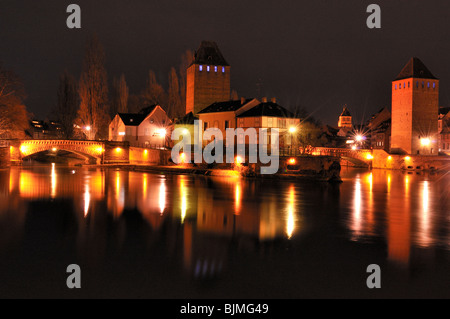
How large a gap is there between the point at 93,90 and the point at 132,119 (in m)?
8.01

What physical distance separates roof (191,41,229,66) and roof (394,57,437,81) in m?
27.9

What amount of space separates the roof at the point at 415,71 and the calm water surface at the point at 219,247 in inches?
1822

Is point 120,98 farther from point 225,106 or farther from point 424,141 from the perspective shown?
point 424,141

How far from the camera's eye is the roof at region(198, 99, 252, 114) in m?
57.3

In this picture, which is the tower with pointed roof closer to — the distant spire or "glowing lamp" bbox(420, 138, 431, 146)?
"glowing lamp" bbox(420, 138, 431, 146)

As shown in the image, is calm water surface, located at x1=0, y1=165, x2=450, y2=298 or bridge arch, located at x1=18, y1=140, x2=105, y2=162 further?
bridge arch, located at x1=18, y1=140, x2=105, y2=162

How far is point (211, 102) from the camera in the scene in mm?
66000

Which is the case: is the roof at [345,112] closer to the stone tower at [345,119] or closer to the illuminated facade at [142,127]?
the stone tower at [345,119]

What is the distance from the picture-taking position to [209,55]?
67.6 m

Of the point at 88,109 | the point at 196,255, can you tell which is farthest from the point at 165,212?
the point at 88,109

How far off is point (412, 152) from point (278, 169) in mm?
Answer: 33436

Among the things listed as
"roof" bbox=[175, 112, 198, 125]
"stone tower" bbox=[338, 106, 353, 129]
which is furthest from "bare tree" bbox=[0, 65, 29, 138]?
"stone tower" bbox=[338, 106, 353, 129]

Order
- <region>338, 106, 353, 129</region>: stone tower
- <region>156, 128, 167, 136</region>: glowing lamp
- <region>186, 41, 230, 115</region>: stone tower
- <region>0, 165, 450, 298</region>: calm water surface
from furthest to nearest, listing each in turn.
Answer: <region>338, 106, 353, 129</region>: stone tower
<region>186, 41, 230, 115</region>: stone tower
<region>156, 128, 167, 136</region>: glowing lamp
<region>0, 165, 450, 298</region>: calm water surface
